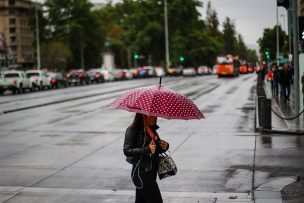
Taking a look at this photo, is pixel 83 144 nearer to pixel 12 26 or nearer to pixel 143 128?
pixel 143 128

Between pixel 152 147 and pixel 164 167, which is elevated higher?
pixel 152 147

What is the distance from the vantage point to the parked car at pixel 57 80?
58.6 metres

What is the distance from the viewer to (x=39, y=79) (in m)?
54.2

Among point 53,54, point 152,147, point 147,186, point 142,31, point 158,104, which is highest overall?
point 142,31

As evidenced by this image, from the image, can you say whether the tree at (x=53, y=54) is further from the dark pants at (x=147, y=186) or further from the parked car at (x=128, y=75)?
the dark pants at (x=147, y=186)

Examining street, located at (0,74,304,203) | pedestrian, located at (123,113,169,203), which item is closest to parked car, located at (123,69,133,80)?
street, located at (0,74,304,203)

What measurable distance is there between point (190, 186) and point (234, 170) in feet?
5.43

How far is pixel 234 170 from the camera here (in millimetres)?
11117

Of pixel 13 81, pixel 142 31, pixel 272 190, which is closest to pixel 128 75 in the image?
pixel 142 31

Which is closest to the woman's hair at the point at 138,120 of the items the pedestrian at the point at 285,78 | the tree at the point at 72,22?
the pedestrian at the point at 285,78

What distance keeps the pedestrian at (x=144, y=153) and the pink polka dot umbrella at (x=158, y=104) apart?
6.3 inches

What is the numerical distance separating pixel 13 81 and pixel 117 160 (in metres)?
36.9

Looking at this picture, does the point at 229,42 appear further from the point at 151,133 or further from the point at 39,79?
the point at 151,133

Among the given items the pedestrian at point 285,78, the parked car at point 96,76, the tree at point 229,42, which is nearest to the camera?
the pedestrian at point 285,78
